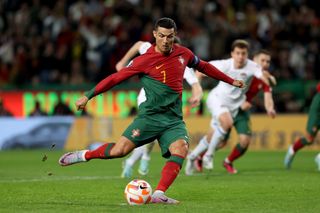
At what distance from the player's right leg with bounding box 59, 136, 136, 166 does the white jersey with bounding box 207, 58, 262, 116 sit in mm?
5212

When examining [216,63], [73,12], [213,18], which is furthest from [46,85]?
[216,63]

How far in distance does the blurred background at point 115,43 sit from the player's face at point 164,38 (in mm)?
13484

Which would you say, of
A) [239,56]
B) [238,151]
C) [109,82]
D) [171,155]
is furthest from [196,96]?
[238,151]

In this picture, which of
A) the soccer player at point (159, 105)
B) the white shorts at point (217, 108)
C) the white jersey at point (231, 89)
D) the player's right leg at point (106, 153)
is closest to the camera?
the soccer player at point (159, 105)

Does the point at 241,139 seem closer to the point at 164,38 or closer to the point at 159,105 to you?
the point at 159,105

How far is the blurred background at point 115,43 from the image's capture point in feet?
82.5

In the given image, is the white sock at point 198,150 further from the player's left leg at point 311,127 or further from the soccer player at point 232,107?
the player's left leg at point 311,127

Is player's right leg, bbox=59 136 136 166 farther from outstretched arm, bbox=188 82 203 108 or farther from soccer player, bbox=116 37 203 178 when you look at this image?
soccer player, bbox=116 37 203 178

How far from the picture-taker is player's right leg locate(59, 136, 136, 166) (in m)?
11.0

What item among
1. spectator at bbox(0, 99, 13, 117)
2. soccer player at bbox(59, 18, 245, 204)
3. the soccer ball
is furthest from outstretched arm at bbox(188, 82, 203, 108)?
spectator at bbox(0, 99, 13, 117)

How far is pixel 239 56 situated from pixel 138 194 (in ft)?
19.5

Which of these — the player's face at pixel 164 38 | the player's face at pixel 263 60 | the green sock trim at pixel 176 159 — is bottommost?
the green sock trim at pixel 176 159

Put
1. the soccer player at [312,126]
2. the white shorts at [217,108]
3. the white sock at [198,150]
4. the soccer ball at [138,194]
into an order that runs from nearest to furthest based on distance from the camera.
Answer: the soccer ball at [138,194] → the white sock at [198,150] → the white shorts at [217,108] → the soccer player at [312,126]

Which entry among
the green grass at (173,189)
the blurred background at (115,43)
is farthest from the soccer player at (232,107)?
the blurred background at (115,43)
